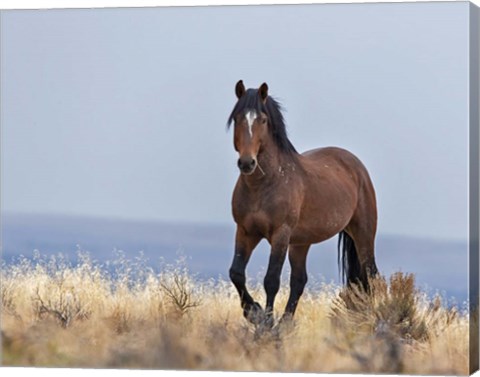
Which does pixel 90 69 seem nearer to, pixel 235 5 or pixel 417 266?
pixel 235 5

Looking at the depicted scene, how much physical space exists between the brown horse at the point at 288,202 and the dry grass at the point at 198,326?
236mm

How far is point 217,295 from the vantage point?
1612cm

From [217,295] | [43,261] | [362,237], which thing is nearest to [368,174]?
[362,237]

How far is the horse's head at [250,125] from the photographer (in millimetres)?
15531

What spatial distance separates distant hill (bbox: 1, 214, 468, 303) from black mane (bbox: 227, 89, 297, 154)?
32.3 inches

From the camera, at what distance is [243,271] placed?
52.3 feet

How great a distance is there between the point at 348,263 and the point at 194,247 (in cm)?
126

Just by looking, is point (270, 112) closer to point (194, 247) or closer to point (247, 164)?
point (247, 164)

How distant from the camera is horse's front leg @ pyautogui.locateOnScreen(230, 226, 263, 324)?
15898 millimetres

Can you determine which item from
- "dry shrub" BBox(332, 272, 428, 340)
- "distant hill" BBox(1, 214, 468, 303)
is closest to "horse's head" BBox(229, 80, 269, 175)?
"distant hill" BBox(1, 214, 468, 303)

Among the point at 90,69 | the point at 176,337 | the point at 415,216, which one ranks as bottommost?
the point at 176,337

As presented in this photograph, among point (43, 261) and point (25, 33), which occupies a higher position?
point (25, 33)

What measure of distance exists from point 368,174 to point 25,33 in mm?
3130

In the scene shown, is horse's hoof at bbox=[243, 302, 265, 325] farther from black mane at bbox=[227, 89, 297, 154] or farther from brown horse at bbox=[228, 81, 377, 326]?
black mane at bbox=[227, 89, 297, 154]
